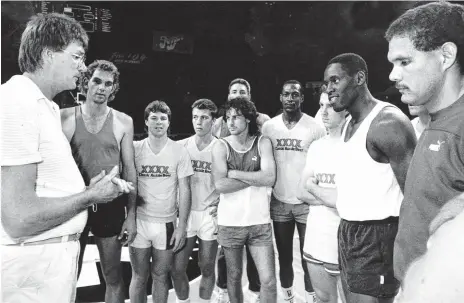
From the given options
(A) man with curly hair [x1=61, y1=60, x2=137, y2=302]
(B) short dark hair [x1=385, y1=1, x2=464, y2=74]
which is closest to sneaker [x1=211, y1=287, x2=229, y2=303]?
(A) man with curly hair [x1=61, y1=60, x2=137, y2=302]

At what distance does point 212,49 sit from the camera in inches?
431

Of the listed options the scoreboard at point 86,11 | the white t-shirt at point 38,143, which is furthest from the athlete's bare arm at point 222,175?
the scoreboard at point 86,11

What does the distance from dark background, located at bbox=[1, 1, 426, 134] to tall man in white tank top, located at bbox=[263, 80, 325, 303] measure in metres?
7.45

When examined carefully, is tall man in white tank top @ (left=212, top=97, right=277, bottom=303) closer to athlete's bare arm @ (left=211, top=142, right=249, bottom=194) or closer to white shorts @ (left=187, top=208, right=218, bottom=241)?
athlete's bare arm @ (left=211, top=142, right=249, bottom=194)

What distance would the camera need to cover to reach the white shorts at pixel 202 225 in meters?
3.00

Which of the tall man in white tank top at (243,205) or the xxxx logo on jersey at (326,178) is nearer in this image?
the xxxx logo on jersey at (326,178)

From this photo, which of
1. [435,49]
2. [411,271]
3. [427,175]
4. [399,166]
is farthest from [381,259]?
[411,271]

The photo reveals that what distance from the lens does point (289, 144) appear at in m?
3.17

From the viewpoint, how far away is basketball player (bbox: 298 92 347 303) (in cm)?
227

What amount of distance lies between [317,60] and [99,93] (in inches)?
359

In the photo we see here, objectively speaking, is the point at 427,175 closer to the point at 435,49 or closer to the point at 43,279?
the point at 435,49

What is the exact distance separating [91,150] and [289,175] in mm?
1463

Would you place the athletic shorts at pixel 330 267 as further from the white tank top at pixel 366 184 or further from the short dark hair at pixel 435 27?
the short dark hair at pixel 435 27

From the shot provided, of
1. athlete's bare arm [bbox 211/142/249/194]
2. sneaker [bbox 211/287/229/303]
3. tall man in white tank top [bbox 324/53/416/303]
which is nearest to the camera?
tall man in white tank top [bbox 324/53/416/303]
